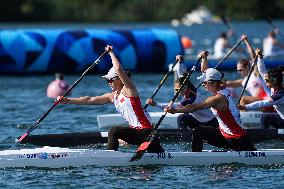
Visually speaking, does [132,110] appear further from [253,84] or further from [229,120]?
[253,84]

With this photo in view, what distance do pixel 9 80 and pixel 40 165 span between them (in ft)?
66.8

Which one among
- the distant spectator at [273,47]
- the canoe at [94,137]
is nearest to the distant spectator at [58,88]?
the canoe at [94,137]

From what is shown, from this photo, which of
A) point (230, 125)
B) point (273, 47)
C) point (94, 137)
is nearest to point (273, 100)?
point (230, 125)

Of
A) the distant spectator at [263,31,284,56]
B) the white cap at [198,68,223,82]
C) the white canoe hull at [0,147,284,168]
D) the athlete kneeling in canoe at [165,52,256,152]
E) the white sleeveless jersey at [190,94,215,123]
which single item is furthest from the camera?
the distant spectator at [263,31,284,56]

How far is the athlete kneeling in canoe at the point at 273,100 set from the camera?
18.8 m

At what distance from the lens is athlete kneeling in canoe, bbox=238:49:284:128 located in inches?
739

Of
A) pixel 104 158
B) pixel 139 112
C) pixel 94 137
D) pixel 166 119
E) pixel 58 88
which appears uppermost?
pixel 58 88

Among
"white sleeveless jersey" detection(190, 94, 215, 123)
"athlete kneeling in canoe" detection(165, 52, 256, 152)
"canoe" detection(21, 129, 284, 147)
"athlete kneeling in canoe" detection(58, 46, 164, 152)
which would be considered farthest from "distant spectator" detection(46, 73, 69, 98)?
"athlete kneeling in canoe" detection(165, 52, 256, 152)

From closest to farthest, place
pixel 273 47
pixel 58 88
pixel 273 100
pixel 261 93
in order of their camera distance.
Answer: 1. pixel 273 100
2. pixel 261 93
3. pixel 58 88
4. pixel 273 47

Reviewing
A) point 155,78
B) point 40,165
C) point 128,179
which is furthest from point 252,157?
point 155,78

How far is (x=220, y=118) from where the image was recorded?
16500mm

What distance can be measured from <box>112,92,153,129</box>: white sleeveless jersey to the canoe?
3322 mm

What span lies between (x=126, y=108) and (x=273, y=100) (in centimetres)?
408

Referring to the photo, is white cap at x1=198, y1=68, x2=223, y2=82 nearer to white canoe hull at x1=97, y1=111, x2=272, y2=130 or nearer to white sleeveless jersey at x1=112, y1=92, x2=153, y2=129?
white sleeveless jersey at x1=112, y1=92, x2=153, y2=129
